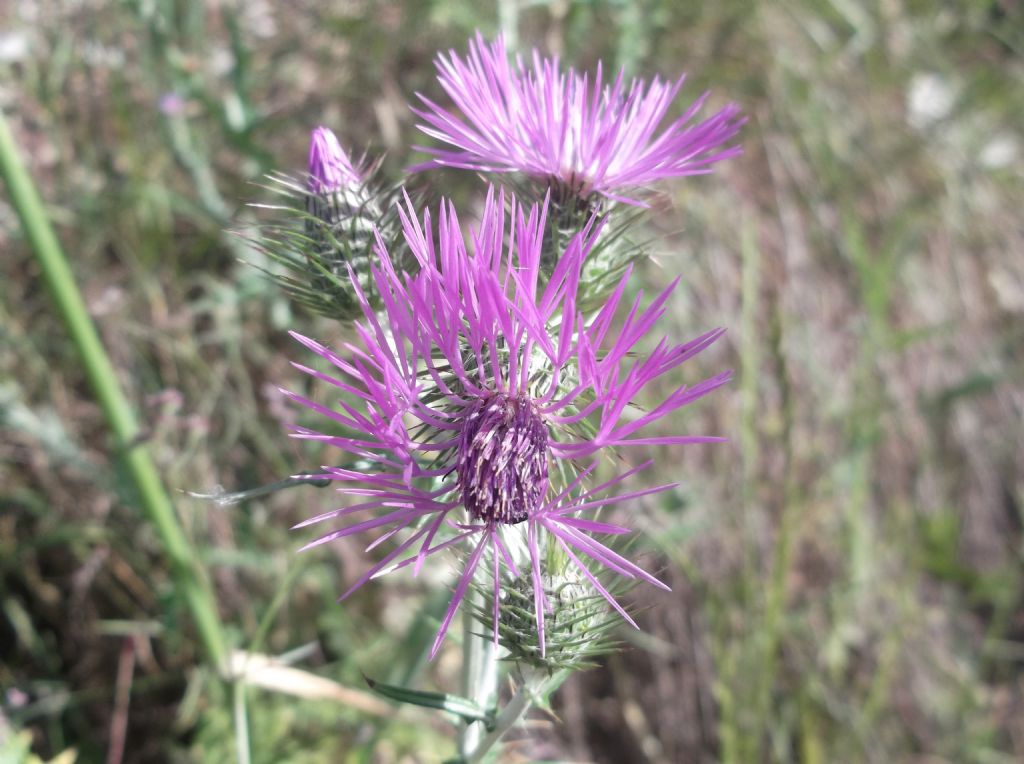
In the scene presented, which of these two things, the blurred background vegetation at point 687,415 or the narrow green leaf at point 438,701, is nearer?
the narrow green leaf at point 438,701

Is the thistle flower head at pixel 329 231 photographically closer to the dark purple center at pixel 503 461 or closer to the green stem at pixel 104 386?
the dark purple center at pixel 503 461

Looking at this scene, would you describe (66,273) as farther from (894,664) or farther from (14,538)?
(894,664)

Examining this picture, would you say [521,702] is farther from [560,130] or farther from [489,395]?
[560,130]

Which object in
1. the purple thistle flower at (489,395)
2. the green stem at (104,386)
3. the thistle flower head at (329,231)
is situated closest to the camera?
the purple thistle flower at (489,395)

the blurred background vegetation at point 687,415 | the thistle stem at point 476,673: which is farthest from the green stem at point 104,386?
the thistle stem at point 476,673

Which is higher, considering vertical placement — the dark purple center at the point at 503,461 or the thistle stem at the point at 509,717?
the dark purple center at the point at 503,461

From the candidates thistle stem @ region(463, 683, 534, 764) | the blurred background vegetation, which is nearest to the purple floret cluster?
thistle stem @ region(463, 683, 534, 764)

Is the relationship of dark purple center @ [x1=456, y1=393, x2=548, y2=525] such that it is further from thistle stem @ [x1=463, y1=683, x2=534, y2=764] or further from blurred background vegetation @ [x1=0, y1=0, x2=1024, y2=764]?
blurred background vegetation @ [x1=0, y1=0, x2=1024, y2=764]
